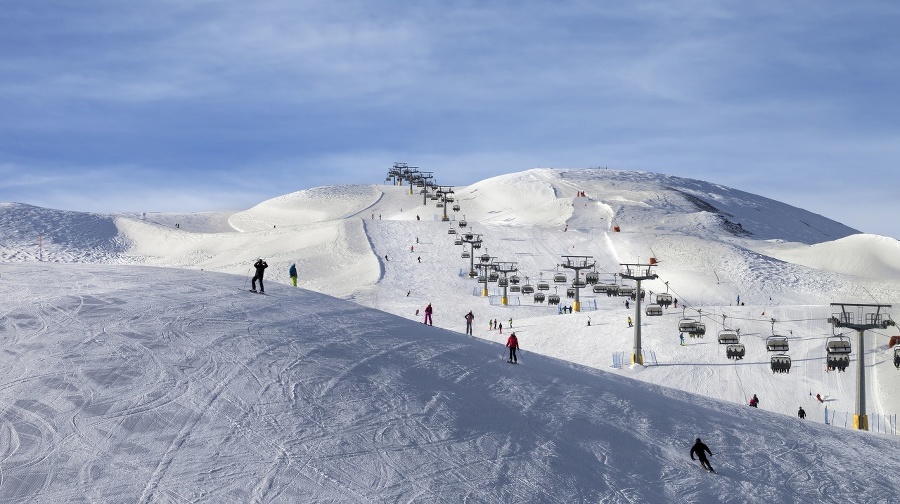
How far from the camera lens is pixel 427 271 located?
68812mm

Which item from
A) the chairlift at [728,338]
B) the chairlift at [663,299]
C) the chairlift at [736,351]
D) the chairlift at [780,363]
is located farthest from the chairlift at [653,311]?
the chairlift at [780,363]

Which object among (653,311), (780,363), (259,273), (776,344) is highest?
(259,273)

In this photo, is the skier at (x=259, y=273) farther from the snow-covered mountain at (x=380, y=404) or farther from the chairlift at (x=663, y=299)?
the chairlift at (x=663, y=299)

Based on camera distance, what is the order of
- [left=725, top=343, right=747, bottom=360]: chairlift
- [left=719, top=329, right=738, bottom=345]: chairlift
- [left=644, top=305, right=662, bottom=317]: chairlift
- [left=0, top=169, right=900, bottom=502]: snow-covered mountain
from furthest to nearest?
[left=644, top=305, right=662, bottom=317]: chairlift, [left=719, top=329, right=738, bottom=345]: chairlift, [left=725, top=343, right=747, bottom=360]: chairlift, [left=0, top=169, right=900, bottom=502]: snow-covered mountain

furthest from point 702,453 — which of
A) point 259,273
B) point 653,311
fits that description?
point 653,311

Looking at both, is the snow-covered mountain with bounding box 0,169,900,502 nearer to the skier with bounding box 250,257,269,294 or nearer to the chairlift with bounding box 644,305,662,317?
the skier with bounding box 250,257,269,294

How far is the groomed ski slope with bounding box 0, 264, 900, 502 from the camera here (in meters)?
14.0

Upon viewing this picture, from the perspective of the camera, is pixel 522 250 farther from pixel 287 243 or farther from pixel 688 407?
pixel 688 407

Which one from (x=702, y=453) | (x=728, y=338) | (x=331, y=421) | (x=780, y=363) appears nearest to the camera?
(x=331, y=421)

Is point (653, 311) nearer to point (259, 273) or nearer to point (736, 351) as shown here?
point (736, 351)

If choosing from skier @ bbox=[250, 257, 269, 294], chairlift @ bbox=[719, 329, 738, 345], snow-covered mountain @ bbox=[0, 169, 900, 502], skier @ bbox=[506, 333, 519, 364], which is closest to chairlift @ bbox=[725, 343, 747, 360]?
chairlift @ bbox=[719, 329, 738, 345]

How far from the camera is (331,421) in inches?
656

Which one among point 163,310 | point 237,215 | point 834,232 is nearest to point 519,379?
point 163,310

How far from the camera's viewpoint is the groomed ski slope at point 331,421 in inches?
551
